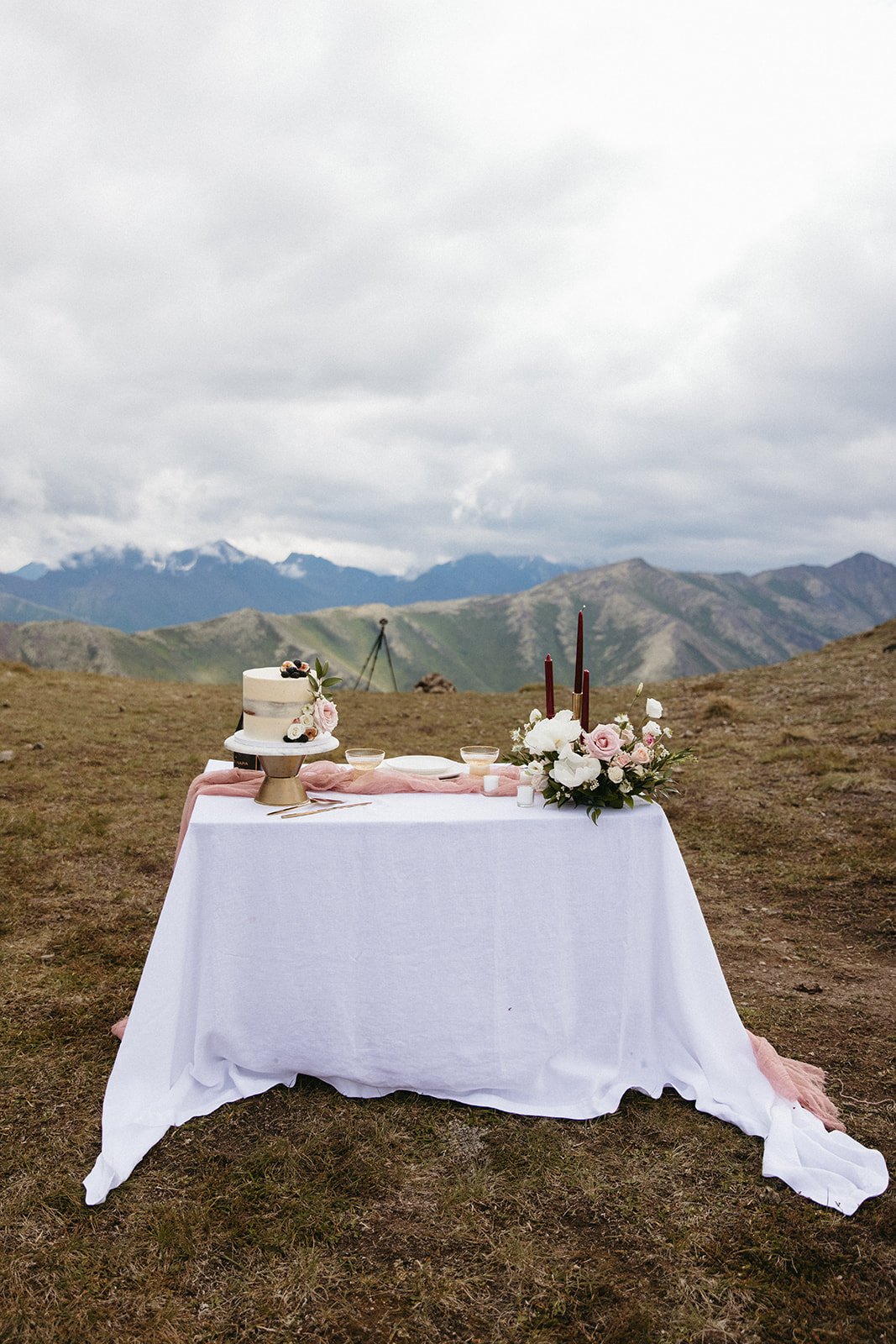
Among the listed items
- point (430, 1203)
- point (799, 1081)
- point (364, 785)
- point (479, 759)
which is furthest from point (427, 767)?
point (799, 1081)

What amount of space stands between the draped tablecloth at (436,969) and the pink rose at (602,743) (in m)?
A: 0.33

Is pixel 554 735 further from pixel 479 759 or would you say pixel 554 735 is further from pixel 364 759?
pixel 364 759

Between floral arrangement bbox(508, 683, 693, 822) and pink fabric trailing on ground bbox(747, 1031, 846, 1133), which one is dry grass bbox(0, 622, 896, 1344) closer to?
pink fabric trailing on ground bbox(747, 1031, 846, 1133)

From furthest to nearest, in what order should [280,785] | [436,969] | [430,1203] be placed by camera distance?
[280,785] → [436,969] → [430,1203]

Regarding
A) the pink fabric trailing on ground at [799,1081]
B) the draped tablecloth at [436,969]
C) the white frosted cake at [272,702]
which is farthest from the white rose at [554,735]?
the pink fabric trailing on ground at [799,1081]

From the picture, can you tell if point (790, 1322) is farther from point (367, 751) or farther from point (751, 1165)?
point (367, 751)

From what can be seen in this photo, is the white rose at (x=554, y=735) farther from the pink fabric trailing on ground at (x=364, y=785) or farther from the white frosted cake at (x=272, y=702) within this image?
the white frosted cake at (x=272, y=702)

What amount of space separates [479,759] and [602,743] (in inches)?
33.8

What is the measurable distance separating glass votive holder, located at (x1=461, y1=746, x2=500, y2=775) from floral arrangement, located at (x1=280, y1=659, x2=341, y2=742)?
2.77 feet

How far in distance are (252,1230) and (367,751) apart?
2.24 metres

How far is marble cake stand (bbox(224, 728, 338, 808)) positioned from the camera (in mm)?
3994

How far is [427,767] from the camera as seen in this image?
467 centimetres

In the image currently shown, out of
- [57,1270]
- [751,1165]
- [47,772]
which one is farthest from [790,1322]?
[47,772]

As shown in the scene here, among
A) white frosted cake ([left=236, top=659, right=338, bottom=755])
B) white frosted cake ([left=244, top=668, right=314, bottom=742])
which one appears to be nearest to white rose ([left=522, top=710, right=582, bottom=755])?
white frosted cake ([left=236, top=659, right=338, bottom=755])
